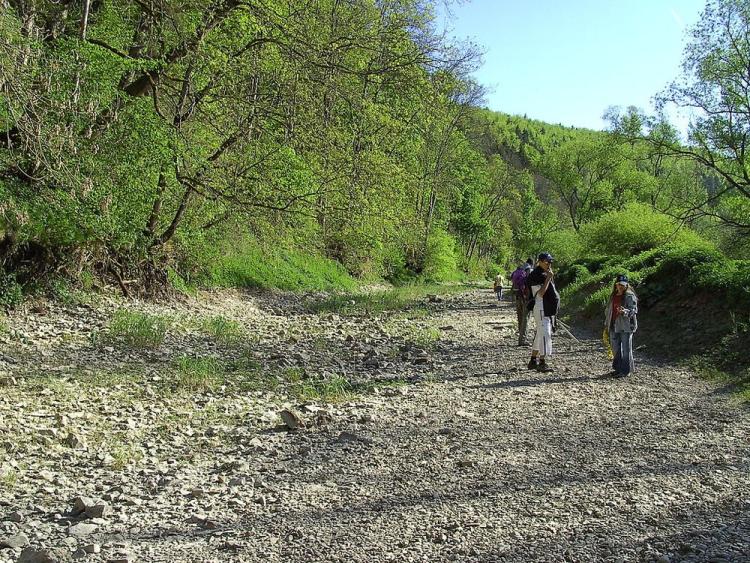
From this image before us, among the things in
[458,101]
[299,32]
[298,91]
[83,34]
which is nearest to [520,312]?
[298,91]

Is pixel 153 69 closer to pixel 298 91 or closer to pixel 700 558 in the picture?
pixel 298 91

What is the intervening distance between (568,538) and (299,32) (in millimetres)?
9020

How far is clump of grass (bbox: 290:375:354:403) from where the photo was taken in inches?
331

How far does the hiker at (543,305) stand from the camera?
10.5m

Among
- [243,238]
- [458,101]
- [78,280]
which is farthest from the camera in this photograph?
[458,101]

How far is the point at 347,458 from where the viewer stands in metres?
5.85

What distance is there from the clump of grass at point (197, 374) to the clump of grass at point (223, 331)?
2.46m

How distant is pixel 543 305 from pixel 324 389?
14.7 feet

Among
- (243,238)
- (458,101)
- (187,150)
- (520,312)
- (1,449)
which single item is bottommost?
(1,449)

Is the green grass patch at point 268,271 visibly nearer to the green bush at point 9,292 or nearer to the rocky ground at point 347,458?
the green bush at point 9,292

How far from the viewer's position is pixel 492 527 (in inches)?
166

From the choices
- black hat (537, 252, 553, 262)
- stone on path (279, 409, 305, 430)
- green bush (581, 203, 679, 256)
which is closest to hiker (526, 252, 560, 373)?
black hat (537, 252, 553, 262)

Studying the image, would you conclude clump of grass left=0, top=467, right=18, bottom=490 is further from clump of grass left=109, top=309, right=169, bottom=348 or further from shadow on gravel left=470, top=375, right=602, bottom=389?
shadow on gravel left=470, top=375, right=602, bottom=389

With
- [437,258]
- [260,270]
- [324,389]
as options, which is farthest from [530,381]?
[437,258]
